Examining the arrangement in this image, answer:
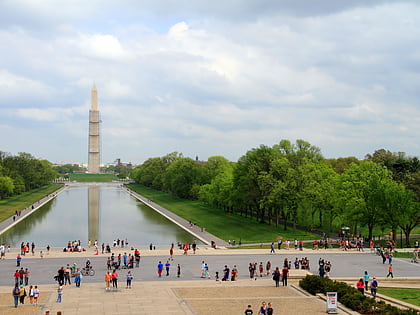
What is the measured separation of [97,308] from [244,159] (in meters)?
48.9

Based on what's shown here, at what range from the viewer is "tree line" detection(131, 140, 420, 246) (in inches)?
1816

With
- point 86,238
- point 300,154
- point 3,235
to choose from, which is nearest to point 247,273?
point 86,238

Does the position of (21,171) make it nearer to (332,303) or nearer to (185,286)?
(185,286)

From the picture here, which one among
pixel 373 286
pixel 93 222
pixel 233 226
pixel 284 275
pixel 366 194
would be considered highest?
pixel 366 194

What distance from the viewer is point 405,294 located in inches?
995

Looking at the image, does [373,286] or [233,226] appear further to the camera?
[233,226]

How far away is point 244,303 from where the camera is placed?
22875 millimetres

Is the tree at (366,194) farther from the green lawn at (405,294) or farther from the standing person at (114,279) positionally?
the standing person at (114,279)

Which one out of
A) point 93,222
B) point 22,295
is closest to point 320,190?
point 93,222

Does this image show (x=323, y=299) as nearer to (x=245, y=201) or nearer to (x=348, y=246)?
(x=348, y=246)

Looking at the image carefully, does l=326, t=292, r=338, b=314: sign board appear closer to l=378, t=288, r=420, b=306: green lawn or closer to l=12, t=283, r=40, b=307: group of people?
l=378, t=288, r=420, b=306: green lawn

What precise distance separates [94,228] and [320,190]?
90.4ft

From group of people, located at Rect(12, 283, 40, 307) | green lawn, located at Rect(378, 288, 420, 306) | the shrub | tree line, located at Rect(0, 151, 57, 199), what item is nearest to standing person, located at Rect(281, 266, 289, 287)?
the shrub

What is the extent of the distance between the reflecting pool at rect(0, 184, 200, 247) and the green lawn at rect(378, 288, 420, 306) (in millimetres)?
25527
